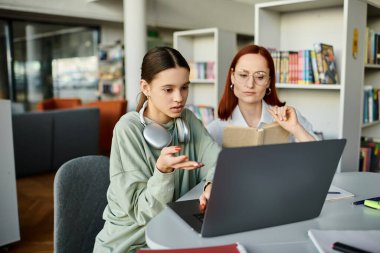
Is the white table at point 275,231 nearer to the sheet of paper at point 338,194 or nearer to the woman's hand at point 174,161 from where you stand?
the sheet of paper at point 338,194

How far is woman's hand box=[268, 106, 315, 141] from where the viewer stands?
1809 millimetres

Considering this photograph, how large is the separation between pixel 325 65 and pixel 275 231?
2.20 m

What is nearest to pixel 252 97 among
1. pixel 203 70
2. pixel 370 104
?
pixel 370 104

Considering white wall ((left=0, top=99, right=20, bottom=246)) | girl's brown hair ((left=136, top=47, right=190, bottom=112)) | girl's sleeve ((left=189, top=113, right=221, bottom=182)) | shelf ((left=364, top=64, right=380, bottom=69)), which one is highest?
shelf ((left=364, top=64, right=380, bottom=69))

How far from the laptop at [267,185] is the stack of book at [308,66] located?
2.08 m

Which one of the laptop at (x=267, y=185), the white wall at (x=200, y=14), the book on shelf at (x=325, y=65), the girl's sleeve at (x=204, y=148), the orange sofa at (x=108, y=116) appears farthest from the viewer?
the white wall at (x=200, y=14)

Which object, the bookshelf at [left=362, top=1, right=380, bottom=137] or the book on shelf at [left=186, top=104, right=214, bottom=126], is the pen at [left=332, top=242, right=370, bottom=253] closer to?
the bookshelf at [left=362, top=1, right=380, bottom=137]

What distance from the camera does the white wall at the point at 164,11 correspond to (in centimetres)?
584

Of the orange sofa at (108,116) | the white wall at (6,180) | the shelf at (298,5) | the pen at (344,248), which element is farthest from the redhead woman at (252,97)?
the orange sofa at (108,116)

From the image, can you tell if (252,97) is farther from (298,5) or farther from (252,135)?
(298,5)

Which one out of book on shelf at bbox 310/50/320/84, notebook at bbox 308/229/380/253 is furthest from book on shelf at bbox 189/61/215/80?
notebook at bbox 308/229/380/253

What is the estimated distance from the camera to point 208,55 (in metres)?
4.81

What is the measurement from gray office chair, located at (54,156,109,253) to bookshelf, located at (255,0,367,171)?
1.85m

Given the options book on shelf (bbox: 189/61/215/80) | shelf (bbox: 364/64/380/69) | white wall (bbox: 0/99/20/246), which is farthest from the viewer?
book on shelf (bbox: 189/61/215/80)
